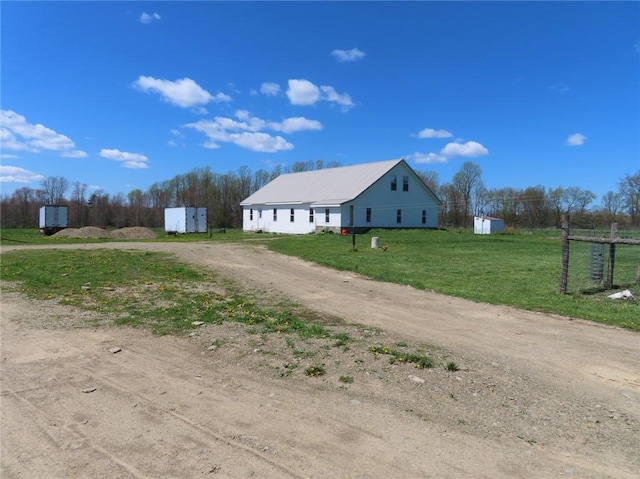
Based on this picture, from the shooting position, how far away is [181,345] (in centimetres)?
629

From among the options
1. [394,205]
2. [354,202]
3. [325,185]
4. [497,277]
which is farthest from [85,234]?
[497,277]

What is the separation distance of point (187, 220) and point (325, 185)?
46.1 ft

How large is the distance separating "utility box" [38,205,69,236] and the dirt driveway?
139 ft

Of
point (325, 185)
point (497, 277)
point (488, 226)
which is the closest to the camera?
point (497, 277)

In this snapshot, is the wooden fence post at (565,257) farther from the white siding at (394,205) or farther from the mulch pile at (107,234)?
the mulch pile at (107,234)

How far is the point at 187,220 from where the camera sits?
141ft

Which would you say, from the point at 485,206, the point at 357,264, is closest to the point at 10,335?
the point at 357,264

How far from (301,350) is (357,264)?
34.9ft

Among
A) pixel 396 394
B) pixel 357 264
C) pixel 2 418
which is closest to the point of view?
pixel 2 418

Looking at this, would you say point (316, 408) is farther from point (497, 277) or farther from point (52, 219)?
point (52, 219)

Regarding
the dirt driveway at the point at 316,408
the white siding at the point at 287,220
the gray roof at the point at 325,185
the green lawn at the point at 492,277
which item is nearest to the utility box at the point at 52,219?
the white siding at the point at 287,220

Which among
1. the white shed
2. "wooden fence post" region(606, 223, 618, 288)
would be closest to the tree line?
the white shed

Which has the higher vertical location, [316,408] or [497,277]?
[497,277]

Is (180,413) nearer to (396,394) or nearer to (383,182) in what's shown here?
(396,394)
